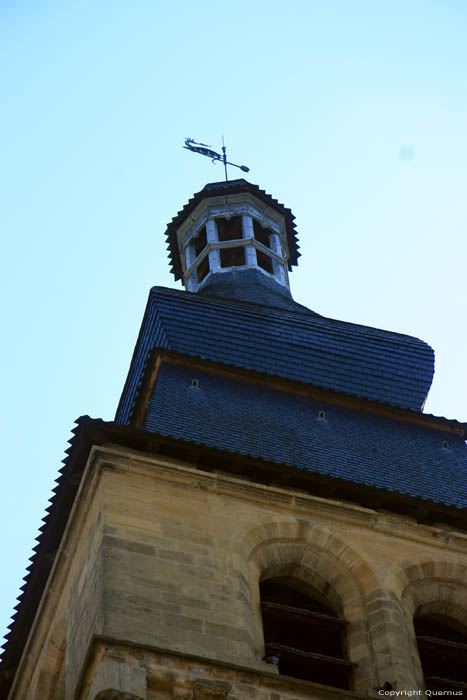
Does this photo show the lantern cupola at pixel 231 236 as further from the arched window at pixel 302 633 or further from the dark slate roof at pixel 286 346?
the arched window at pixel 302 633

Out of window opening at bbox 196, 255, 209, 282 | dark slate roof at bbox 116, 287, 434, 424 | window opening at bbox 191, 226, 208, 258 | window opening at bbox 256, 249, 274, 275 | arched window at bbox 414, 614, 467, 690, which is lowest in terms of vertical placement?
arched window at bbox 414, 614, 467, 690

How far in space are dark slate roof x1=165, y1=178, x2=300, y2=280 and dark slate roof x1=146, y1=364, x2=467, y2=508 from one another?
28.7ft

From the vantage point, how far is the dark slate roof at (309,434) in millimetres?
20250

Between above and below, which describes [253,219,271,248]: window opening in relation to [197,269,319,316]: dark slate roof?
above

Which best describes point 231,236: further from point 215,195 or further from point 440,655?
point 440,655

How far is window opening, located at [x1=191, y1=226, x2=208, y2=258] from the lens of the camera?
30.1 metres

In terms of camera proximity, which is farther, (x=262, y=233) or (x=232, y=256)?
(x=262, y=233)

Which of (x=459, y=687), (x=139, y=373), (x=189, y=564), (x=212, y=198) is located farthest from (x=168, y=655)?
(x=212, y=198)

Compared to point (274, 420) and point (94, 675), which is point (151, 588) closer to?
point (94, 675)

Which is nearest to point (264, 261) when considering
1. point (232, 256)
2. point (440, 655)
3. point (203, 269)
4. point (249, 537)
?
point (232, 256)

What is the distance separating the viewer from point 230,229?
30.3 meters

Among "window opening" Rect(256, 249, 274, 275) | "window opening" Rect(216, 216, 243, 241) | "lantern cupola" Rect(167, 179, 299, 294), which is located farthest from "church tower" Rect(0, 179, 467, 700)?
"window opening" Rect(216, 216, 243, 241)

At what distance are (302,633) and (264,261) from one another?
12784 millimetres

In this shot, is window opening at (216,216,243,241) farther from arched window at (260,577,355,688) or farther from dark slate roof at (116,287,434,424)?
arched window at (260,577,355,688)
